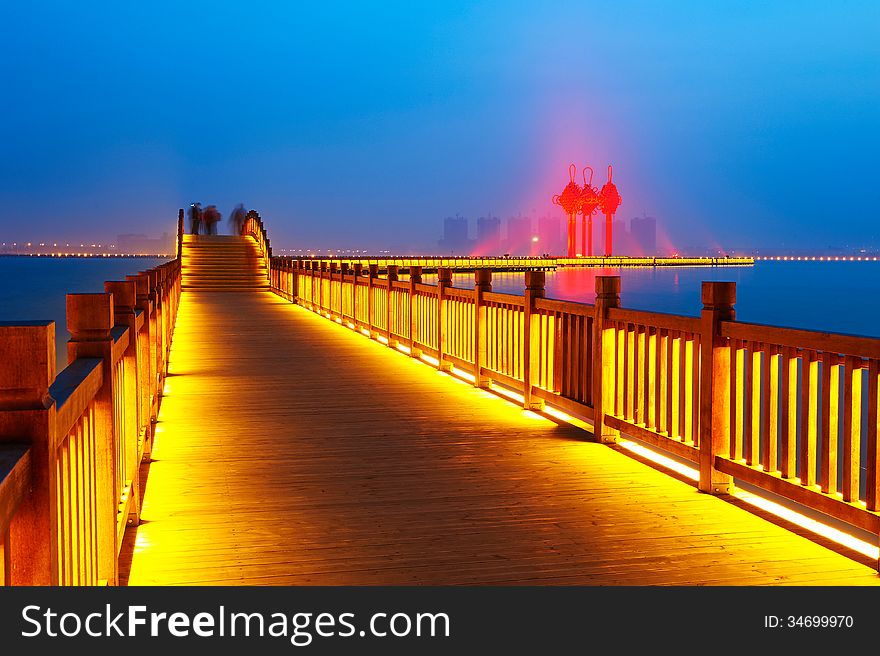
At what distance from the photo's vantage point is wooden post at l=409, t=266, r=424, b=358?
13023 millimetres

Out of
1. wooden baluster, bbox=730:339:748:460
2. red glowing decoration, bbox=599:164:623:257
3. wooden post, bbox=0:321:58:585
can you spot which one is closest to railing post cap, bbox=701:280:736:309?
wooden baluster, bbox=730:339:748:460

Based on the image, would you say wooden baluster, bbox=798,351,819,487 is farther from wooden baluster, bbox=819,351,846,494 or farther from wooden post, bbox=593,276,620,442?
wooden post, bbox=593,276,620,442

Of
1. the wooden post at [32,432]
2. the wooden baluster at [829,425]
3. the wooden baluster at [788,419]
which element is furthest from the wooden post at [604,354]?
the wooden post at [32,432]

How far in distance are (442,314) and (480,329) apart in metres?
1.56

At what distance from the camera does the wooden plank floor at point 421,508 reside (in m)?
4.12

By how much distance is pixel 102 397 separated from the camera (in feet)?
11.7

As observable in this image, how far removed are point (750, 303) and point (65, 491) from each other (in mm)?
60208

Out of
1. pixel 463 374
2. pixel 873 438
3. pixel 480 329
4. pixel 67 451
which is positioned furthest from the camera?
pixel 463 374

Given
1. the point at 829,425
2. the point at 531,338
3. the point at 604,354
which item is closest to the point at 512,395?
the point at 531,338

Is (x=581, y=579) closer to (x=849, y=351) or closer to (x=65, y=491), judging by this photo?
(x=849, y=351)

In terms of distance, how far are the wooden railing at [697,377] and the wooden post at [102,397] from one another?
10.7 feet

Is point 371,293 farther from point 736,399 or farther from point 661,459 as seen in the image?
point 736,399

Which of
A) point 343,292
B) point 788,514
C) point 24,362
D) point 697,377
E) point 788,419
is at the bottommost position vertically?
point 788,514

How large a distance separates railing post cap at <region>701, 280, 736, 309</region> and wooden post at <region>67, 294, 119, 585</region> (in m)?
3.57
